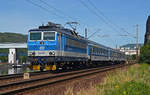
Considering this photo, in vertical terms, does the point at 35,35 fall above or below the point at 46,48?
above

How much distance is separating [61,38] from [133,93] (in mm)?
12583

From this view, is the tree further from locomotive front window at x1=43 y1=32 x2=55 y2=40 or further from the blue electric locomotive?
locomotive front window at x1=43 y1=32 x2=55 y2=40

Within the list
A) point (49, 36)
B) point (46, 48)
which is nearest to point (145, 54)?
point (49, 36)

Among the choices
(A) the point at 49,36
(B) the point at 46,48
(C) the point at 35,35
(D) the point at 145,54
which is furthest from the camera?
(D) the point at 145,54

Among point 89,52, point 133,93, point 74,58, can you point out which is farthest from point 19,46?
point 133,93

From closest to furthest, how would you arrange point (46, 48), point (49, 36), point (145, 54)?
point (46, 48), point (49, 36), point (145, 54)

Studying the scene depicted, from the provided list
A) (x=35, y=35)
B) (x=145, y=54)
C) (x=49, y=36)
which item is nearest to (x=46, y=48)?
(x=49, y=36)

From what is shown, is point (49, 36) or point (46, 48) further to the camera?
point (49, 36)

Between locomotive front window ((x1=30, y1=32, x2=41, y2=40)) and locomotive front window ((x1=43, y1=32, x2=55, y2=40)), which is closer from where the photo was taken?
locomotive front window ((x1=43, y1=32, x2=55, y2=40))

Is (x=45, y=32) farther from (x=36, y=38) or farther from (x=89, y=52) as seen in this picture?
(x=89, y=52)

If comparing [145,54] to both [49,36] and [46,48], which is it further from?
[46,48]

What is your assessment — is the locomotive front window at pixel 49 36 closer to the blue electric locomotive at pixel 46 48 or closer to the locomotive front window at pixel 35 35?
the blue electric locomotive at pixel 46 48

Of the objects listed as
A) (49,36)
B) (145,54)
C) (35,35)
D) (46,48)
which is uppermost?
(35,35)

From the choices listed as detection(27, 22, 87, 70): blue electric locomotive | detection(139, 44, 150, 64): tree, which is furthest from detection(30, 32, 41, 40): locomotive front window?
detection(139, 44, 150, 64): tree
